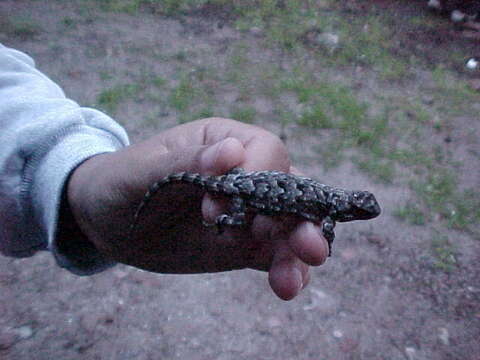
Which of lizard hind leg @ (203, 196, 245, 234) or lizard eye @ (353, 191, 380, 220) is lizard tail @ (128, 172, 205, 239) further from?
lizard eye @ (353, 191, 380, 220)

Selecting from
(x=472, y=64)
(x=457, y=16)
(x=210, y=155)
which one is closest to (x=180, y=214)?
(x=210, y=155)

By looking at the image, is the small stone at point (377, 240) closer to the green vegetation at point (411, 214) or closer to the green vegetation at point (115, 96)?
the green vegetation at point (411, 214)

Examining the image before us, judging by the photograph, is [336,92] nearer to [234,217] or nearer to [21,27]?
[234,217]

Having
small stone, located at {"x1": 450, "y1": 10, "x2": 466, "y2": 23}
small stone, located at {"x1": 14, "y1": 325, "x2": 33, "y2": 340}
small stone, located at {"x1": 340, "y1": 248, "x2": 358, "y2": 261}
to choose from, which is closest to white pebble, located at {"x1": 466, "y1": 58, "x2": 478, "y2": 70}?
small stone, located at {"x1": 450, "y1": 10, "x2": 466, "y2": 23}

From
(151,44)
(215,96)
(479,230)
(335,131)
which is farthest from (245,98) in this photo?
(479,230)

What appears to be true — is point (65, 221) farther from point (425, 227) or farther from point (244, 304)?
point (425, 227)

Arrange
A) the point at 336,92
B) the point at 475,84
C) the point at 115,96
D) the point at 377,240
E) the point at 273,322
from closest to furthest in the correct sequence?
the point at 273,322
the point at 377,240
the point at 115,96
the point at 336,92
the point at 475,84

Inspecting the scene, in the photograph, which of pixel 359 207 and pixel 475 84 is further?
pixel 475 84

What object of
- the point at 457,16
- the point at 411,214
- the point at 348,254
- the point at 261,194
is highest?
the point at 261,194

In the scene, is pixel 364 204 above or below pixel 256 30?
above
